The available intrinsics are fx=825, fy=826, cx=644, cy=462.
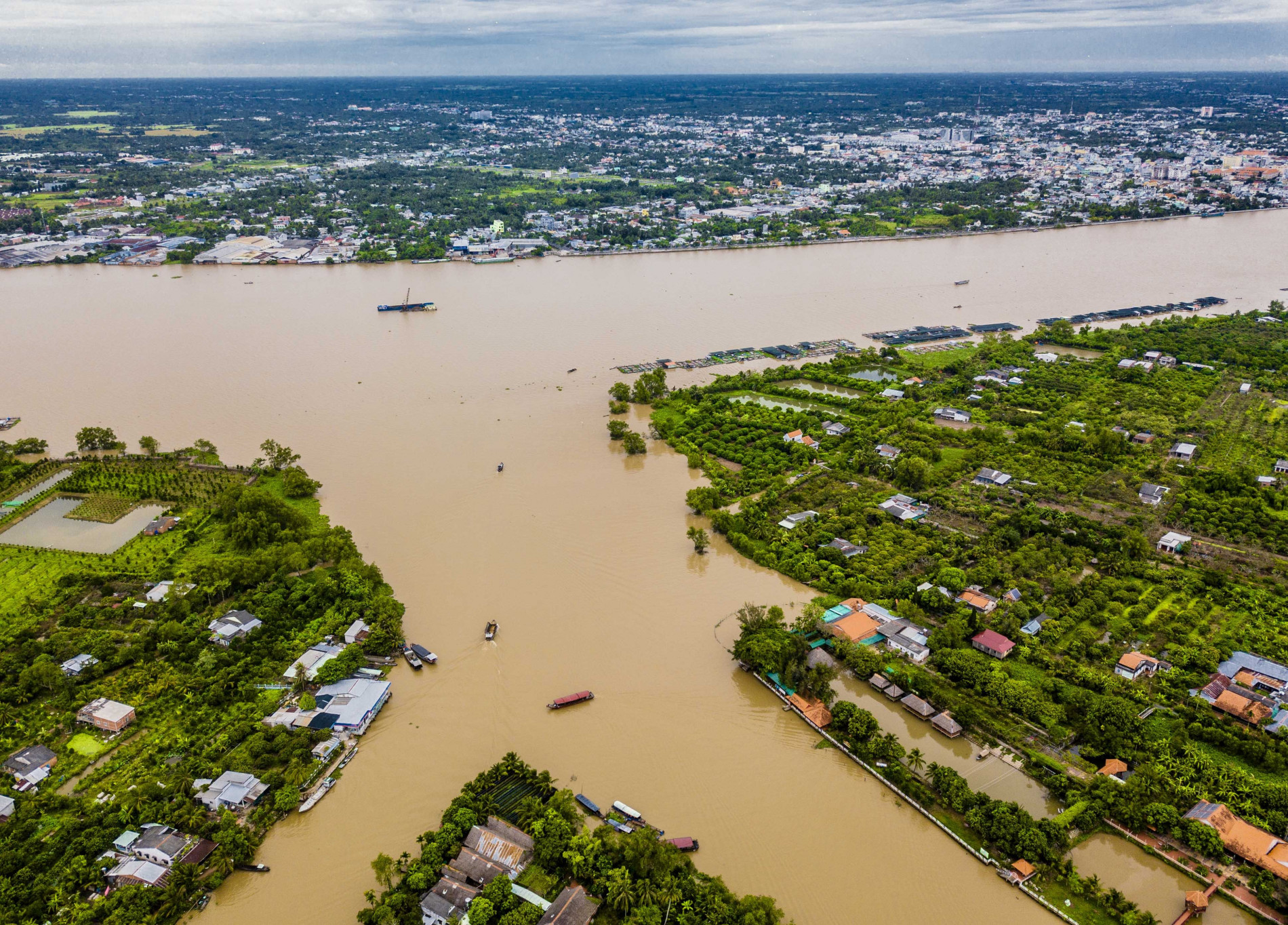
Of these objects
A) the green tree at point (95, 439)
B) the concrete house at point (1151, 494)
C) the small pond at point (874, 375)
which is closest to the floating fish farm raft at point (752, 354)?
the small pond at point (874, 375)

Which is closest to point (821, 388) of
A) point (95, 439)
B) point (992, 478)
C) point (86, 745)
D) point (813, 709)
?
point (992, 478)

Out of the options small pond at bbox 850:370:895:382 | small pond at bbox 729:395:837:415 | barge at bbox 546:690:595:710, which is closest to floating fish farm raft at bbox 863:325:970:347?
small pond at bbox 850:370:895:382

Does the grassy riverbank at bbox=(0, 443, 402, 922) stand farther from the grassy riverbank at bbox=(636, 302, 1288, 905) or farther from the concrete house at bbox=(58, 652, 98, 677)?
the grassy riverbank at bbox=(636, 302, 1288, 905)

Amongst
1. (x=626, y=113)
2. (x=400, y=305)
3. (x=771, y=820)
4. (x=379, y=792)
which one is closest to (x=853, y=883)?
(x=771, y=820)

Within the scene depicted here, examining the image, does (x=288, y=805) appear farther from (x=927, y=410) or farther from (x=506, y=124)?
(x=506, y=124)

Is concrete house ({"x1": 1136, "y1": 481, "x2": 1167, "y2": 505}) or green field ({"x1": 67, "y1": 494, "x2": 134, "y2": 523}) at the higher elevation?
concrete house ({"x1": 1136, "y1": 481, "x2": 1167, "y2": 505})

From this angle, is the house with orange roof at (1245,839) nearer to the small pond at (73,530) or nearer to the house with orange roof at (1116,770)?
the house with orange roof at (1116,770)
